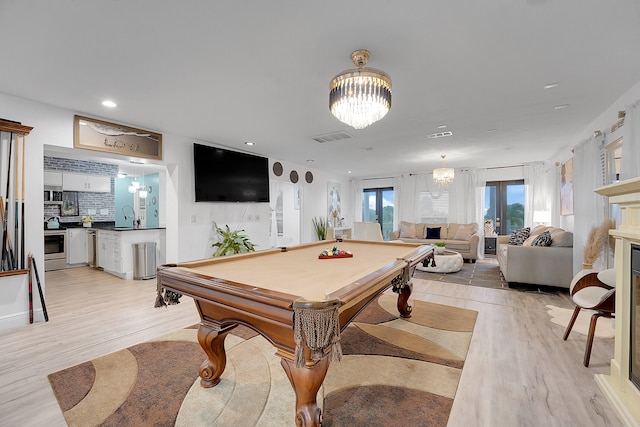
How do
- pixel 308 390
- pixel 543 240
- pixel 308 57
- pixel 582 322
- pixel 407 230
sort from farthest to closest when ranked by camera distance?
pixel 407 230 → pixel 543 240 → pixel 582 322 → pixel 308 57 → pixel 308 390

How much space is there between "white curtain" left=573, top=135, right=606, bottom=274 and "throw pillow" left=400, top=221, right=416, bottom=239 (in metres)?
3.89

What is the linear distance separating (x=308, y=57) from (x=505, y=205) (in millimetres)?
7350

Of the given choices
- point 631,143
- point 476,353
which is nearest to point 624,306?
point 476,353

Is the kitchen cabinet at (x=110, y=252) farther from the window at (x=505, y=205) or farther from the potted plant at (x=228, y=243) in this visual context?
the window at (x=505, y=205)

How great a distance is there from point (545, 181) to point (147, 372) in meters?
8.22

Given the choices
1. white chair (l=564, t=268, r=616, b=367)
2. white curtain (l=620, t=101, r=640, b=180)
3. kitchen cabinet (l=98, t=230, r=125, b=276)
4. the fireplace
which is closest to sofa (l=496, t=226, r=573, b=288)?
→ white curtain (l=620, t=101, r=640, b=180)

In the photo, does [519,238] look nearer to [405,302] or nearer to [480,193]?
[480,193]

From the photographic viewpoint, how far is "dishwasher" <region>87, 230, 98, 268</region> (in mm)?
5800

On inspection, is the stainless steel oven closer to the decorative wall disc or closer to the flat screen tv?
the flat screen tv

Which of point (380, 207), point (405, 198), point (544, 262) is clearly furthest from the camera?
point (380, 207)

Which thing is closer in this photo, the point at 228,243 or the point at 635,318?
the point at 635,318

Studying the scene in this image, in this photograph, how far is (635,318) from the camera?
64.2 inches

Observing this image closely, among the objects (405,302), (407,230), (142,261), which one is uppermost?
(407,230)

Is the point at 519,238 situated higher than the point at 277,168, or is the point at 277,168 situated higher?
the point at 277,168
